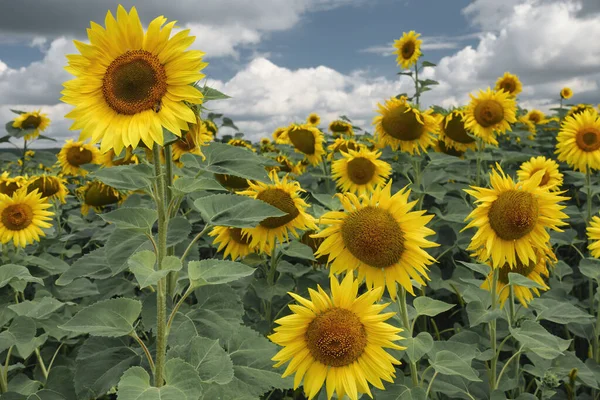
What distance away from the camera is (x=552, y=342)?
2.23m

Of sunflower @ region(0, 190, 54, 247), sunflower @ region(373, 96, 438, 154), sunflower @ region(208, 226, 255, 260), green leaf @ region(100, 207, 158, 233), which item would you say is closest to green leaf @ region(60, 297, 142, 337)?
green leaf @ region(100, 207, 158, 233)

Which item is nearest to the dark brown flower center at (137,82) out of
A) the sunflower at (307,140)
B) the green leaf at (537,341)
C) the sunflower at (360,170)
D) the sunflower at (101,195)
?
the green leaf at (537,341)

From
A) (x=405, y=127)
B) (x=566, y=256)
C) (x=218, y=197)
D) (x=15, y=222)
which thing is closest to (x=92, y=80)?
(x=218, y=197)

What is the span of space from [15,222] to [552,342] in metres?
3.56

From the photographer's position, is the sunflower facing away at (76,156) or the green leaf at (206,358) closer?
the green leaf at (206,358)

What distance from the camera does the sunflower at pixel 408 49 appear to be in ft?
23.3

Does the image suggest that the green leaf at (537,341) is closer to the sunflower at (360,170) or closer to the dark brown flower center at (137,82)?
the dark brown flower center at (137,82)

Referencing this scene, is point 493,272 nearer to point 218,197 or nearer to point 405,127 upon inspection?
point 218,197

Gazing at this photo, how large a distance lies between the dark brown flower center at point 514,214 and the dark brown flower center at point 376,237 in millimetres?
585

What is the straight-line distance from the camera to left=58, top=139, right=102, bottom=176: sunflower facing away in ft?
19.0

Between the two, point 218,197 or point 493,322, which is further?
point 493,322

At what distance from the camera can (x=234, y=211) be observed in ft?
5.99

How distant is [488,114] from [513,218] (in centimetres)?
282

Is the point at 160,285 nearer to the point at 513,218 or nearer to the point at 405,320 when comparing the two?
the point at 405,320
